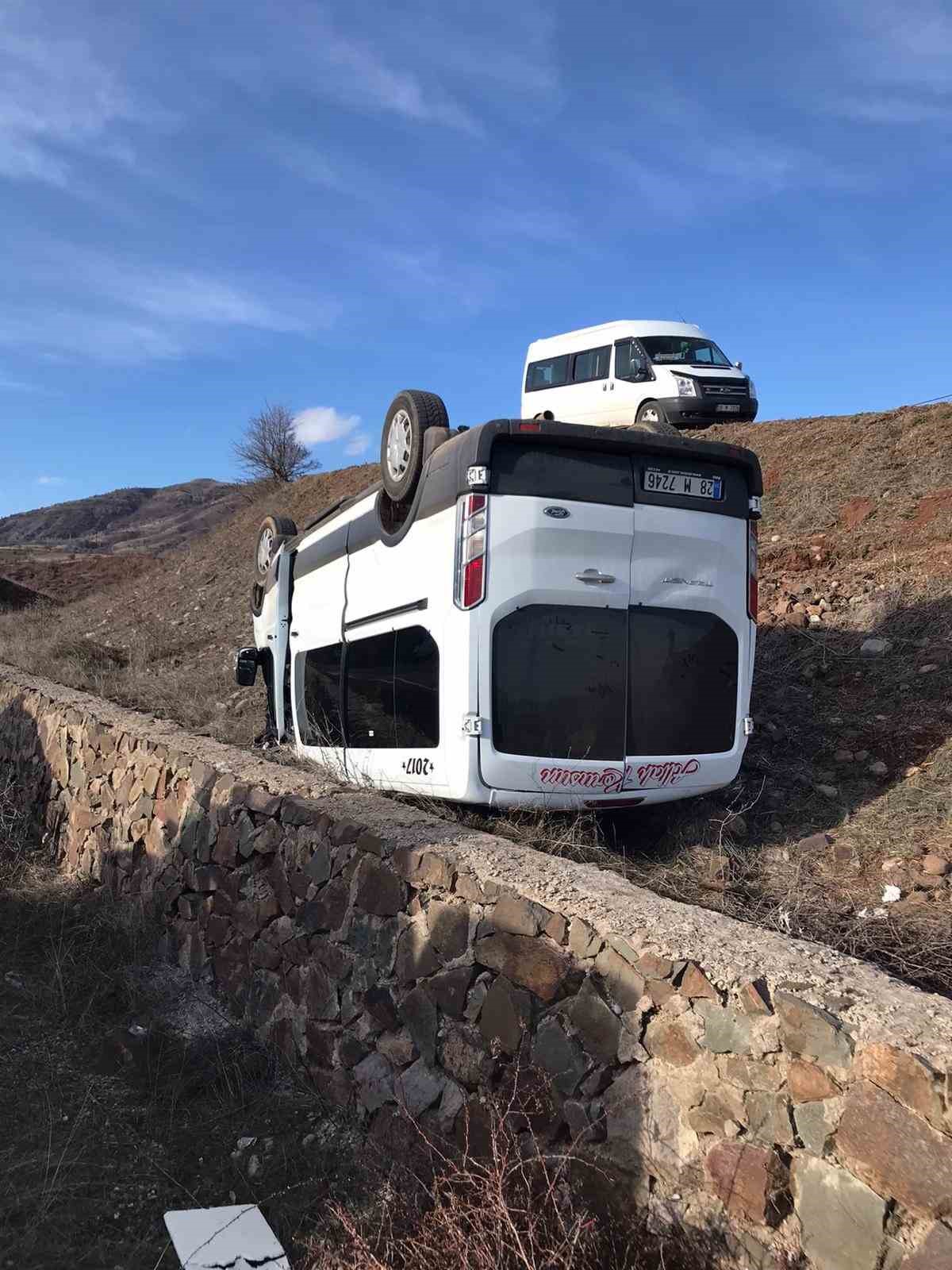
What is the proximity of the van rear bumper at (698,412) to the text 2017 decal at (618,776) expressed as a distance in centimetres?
1189

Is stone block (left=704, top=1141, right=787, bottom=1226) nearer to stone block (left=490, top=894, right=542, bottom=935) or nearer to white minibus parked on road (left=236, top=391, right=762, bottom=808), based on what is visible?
stone block (left=490, top=894, right=542, bottom=935)

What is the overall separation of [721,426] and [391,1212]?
15.9 m

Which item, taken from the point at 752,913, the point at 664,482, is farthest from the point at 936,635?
the point at 752,913

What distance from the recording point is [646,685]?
509 centimetres

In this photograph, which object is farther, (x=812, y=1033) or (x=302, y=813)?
(x=302, y=813)

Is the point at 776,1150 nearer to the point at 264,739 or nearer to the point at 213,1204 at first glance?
the point at 213,1204

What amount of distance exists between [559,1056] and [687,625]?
247 cm

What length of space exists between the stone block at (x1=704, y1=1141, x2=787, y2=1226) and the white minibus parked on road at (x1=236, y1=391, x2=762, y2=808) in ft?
7.12

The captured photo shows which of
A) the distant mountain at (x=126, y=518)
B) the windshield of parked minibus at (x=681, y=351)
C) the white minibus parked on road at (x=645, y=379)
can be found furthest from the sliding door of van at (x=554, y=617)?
the distant mountain at (x=126, y=518)

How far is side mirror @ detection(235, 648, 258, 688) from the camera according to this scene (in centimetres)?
888

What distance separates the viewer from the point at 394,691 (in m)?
5.70

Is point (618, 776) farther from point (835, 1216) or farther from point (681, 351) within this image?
point (681, 351)

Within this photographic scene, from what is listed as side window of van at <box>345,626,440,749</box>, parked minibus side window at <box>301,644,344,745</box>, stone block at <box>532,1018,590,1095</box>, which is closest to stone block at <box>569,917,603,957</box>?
stone block at <box>532,1018,590,1095</box>

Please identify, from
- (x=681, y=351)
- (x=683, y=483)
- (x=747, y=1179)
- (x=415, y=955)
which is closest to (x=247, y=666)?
(x=415, y=955)
